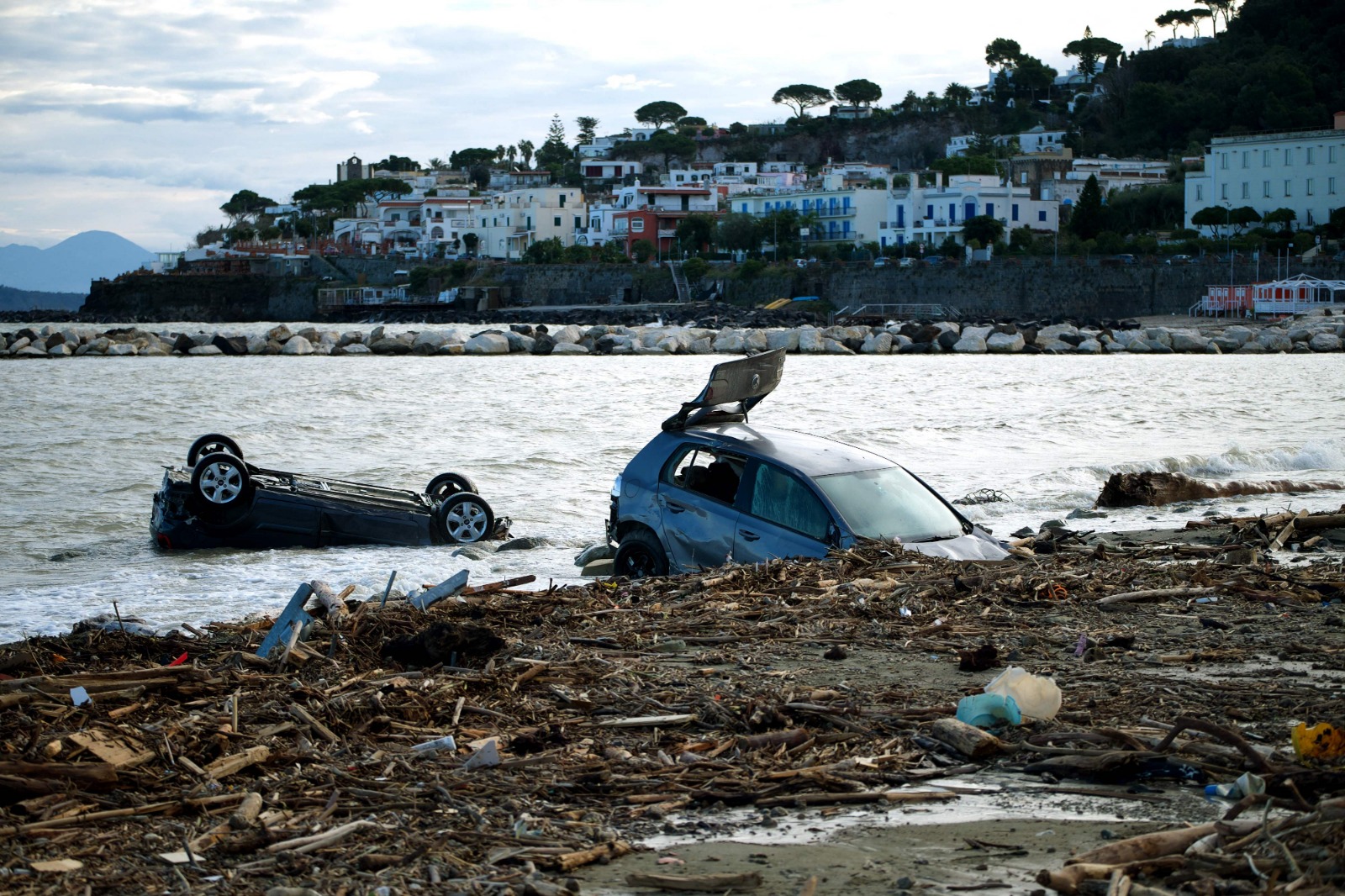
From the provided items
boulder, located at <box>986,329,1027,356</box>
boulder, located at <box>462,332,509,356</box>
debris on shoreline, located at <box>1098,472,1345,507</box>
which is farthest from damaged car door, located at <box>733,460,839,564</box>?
boulder, located at <box>462,332,509,356</box>

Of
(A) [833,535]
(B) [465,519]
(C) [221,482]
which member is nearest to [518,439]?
(B) [465,519]

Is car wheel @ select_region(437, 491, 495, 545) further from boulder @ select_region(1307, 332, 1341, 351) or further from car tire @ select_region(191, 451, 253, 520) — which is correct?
boulder @ select_region(1307, 332, 1341, 351)

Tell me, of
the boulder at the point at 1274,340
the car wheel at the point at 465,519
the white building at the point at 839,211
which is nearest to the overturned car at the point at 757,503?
the car wheel at the point at 465,519

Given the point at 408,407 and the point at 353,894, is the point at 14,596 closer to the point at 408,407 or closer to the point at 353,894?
the point at 353,894

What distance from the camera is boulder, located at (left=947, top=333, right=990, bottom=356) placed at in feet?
209

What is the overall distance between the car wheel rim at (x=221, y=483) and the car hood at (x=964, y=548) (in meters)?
7.03

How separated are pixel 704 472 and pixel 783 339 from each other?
5897 centimetres

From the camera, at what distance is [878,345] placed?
6556cm

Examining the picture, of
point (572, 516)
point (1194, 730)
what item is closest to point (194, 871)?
point (1194, 730)

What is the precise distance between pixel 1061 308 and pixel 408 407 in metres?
60.8

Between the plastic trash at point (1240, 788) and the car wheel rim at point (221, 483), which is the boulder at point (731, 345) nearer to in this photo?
the car wheel rim at point (221, 483)

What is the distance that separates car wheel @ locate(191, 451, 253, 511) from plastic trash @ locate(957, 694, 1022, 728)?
365 inches

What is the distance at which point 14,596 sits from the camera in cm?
1097

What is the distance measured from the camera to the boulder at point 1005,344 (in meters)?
63.7
